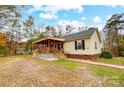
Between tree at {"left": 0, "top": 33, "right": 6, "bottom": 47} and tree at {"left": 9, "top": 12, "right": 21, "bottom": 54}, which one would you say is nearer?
tree at {"left": 0, "top": 33, "right": 6, "bottom": 47}

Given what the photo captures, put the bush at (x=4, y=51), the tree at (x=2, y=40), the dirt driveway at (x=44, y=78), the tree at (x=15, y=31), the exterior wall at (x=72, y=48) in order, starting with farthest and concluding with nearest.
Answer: the exterior wall at (x=72, y=48) < the tree at (x=15, y=31) < the tree at (x=2, y=40) < the bush at (x=4, y=51) < the dirt driveway at (x=44, y=78)

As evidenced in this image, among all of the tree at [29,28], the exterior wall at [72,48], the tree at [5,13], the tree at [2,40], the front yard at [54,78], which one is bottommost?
the front yard at [54,78]

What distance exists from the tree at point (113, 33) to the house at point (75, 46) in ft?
4.23

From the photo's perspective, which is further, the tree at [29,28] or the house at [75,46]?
the house at [75,46]

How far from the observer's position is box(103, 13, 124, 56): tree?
601 cm

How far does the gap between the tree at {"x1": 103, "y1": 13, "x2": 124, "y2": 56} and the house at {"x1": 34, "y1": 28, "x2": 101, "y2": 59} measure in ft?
4.23

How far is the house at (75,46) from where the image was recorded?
321 inches

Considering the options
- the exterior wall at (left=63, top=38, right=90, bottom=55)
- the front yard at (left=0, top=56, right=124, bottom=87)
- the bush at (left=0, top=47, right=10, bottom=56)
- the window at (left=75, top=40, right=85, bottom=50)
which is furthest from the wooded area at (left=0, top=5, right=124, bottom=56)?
the window at (left=75, top=40, right=85, bottom=50)

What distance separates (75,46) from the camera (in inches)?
369

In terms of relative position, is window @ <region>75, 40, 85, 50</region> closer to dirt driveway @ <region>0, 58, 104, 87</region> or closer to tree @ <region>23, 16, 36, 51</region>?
tree @ <region>23, 16, 36, 51</region>

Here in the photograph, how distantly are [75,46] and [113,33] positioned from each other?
3322mm

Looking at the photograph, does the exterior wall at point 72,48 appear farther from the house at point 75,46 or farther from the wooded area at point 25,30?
the wooded area at point 25,30

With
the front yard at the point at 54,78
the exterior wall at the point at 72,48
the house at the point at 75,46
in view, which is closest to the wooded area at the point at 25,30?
the front yard at the point at 54,78
